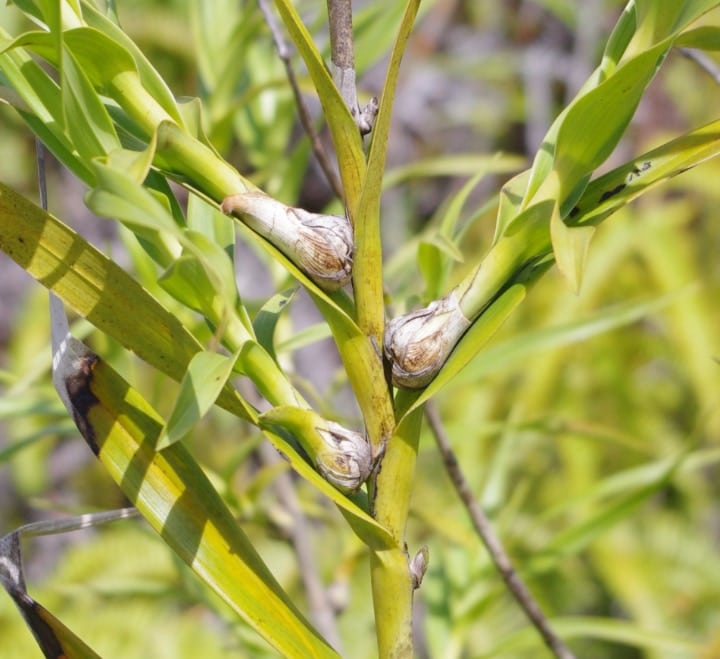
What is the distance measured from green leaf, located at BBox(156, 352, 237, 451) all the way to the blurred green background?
252mm

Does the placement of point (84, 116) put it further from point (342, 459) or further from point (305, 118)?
point (305, 118)

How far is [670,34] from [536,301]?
1.35m

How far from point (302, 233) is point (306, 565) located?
59 centimetres

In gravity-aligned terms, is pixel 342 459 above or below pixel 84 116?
below

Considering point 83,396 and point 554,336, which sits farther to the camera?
point 554,336

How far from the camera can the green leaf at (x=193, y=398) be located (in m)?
0.28

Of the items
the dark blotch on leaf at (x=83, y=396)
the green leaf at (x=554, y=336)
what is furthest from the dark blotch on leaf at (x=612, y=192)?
the green leaf at (x=554, y=336)

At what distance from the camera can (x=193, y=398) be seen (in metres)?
0.28

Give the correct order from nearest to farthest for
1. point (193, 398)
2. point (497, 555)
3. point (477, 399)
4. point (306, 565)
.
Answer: point (193, 398), point (497, 555), point (306, 565), point (477, 399)

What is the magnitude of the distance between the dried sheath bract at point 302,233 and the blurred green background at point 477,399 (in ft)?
0.63

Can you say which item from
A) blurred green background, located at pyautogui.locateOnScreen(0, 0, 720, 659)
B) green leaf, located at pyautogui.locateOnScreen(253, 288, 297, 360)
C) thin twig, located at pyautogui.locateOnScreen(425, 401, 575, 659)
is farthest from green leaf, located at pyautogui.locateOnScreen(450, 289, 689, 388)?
green leaf, located at pyautogui.locateOnScreen(253, 288, 297, 360)

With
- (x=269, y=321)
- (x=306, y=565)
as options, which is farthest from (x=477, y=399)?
(x=269, y=321)

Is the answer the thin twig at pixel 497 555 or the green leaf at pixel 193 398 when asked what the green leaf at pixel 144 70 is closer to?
the green leaf at pixel 193 398

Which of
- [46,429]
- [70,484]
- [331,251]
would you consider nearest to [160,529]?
[331,251]
